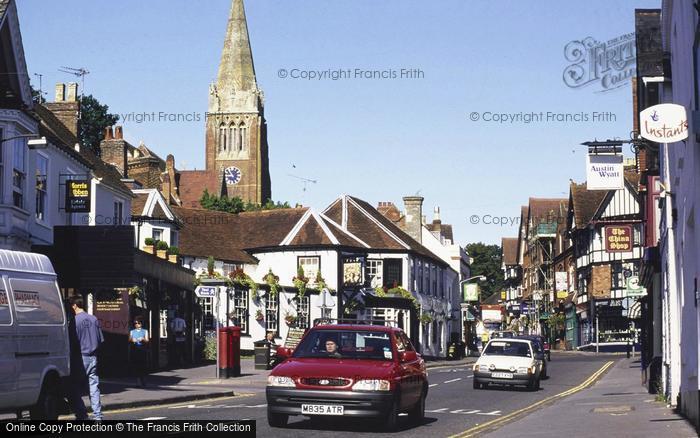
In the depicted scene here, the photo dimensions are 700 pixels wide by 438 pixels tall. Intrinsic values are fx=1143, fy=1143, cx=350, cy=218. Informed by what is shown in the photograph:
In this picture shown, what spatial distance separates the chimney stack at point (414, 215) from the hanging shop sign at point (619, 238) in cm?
1948

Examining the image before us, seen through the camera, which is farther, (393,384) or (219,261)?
(219,261)

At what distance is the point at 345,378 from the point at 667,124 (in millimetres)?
5815

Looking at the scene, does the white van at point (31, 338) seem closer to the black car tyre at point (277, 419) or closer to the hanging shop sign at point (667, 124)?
the black car tyre at point (277, 419)

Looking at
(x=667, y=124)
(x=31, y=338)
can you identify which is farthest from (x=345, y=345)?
(x=667, y=124)

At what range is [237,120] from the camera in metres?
154

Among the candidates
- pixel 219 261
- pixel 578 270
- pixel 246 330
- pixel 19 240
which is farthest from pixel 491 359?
pixel 578 270

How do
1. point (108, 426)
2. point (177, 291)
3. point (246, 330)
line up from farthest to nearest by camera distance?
point (246, 330) → point (177, 291) → point (108, 426)

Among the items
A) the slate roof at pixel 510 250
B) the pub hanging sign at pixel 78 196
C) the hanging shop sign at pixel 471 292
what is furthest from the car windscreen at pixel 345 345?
the slate roof at pixel 510 250

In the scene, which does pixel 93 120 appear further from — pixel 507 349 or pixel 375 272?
pixel 507 349

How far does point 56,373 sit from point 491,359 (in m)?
18.3

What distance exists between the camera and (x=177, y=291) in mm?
43844

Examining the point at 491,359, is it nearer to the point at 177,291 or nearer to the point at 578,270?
the point at 177,291

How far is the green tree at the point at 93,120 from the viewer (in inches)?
3147

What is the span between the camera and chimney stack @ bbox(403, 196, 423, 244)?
256 feet
